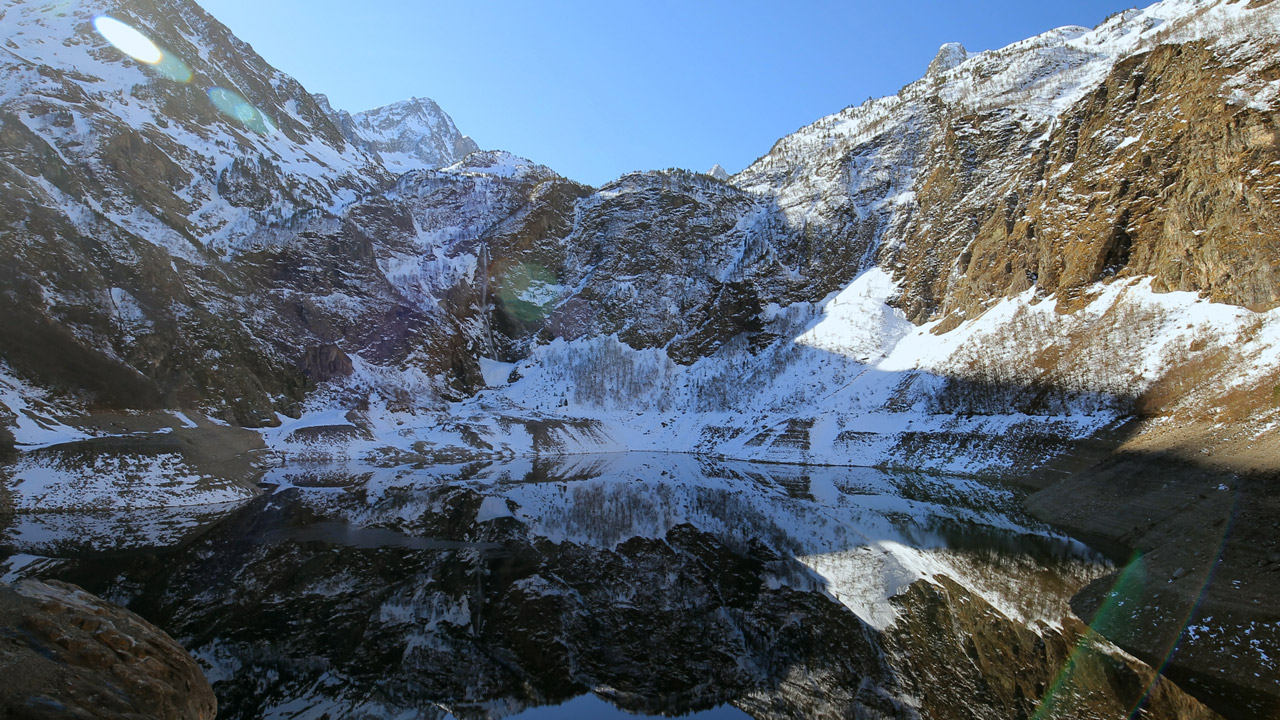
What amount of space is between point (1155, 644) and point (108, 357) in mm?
61371

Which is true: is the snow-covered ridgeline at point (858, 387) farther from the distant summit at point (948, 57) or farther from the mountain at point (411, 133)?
the mountain at point (411, 133)

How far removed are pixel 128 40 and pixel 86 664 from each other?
10233 centimetres

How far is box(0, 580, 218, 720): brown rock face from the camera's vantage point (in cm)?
793

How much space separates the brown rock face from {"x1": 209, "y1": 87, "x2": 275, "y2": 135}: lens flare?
96795 millimetres

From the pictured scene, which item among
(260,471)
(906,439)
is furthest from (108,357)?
(906,439)

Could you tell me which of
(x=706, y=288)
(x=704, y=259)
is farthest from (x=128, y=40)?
(x=706, y=288)

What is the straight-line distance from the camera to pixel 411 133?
180625mm

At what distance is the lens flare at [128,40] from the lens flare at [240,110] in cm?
754

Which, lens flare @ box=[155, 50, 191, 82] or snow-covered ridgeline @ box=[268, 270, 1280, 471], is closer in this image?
snow-covered ridgeline @ box=[268, 270, 1280, 471]

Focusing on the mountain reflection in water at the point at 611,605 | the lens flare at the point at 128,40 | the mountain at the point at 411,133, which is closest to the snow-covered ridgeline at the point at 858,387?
the mountain reflection in water at the point at 611,605

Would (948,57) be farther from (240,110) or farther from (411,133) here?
(411,133)

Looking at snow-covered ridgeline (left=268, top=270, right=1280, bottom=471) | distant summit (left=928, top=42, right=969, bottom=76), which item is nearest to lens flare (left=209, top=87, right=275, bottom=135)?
snow-covered ridgeline (left=268, top=270, right=1280, bottom=471)

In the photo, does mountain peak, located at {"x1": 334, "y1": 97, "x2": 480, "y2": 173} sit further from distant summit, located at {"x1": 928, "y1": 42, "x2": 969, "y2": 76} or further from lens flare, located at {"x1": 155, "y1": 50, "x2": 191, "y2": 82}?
distant summit, located at {"x1": 928, "y1": 42, "x2": 969, "y2": 76}

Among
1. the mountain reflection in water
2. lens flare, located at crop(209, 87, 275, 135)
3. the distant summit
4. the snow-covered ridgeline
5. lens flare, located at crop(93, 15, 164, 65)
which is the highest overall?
the distant summit
